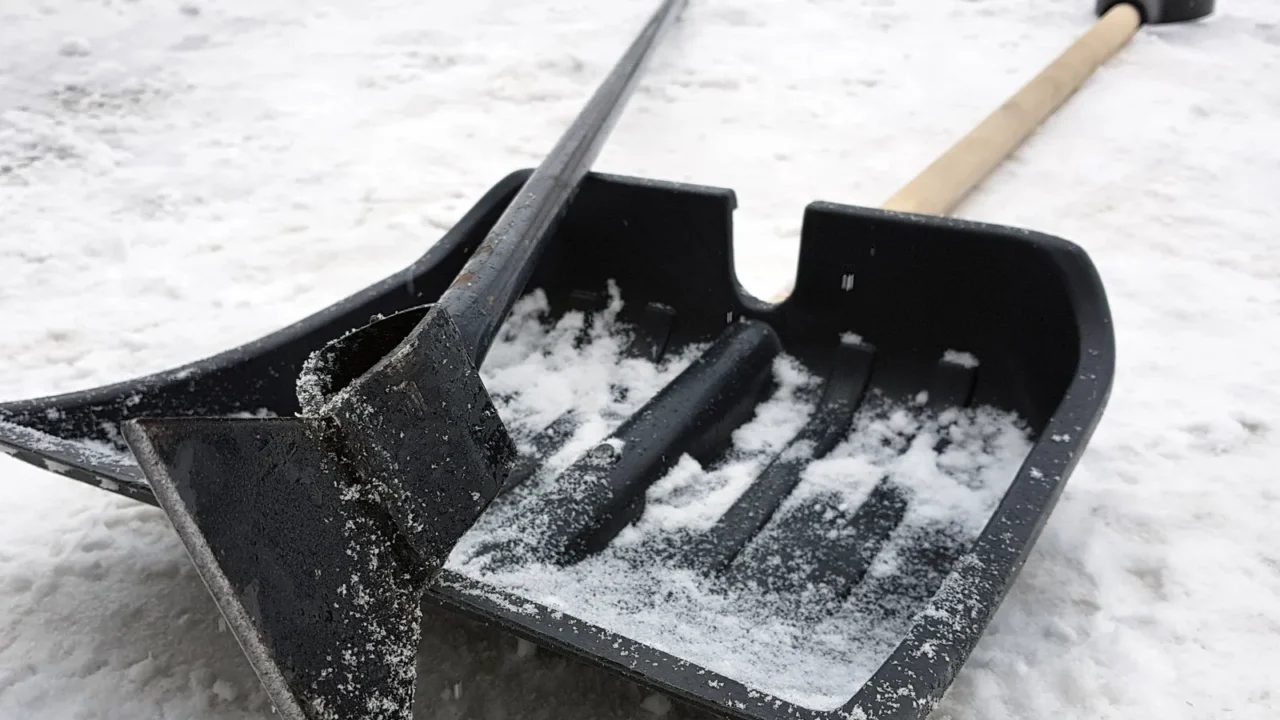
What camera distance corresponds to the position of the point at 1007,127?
2.28m

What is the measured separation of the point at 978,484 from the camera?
4.53ft

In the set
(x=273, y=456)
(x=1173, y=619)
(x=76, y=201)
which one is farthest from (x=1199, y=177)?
(x=76, y=201)

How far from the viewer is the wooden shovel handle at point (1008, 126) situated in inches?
76.3

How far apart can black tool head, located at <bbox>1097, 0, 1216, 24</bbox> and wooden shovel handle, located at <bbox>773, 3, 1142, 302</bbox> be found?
0.10 metres

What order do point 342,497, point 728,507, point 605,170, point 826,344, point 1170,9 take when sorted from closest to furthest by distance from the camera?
point 342,497
point 728,507
point 826,344
point 605,170
point 1170,9

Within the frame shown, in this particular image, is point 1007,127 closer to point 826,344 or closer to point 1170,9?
point 826,344

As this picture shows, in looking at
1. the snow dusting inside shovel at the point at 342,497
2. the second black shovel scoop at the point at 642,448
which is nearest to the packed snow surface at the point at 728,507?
the second black shovel scoop at the point at 642,448

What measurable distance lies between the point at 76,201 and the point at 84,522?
1482 millimetres

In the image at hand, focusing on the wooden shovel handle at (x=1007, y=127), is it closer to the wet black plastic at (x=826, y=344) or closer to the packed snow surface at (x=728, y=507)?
the wet black plastic at (x=826, y=344)

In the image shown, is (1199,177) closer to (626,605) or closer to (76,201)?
(626,605)

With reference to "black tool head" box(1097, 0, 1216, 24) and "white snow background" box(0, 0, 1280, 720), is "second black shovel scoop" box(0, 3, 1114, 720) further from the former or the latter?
"black tool head" box(1097, 0, 1216, 24)

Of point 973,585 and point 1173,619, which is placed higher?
point 973,585

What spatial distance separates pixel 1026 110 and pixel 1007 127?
0.13 metres

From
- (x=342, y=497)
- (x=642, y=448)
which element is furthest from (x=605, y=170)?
(x=342, y=497)
